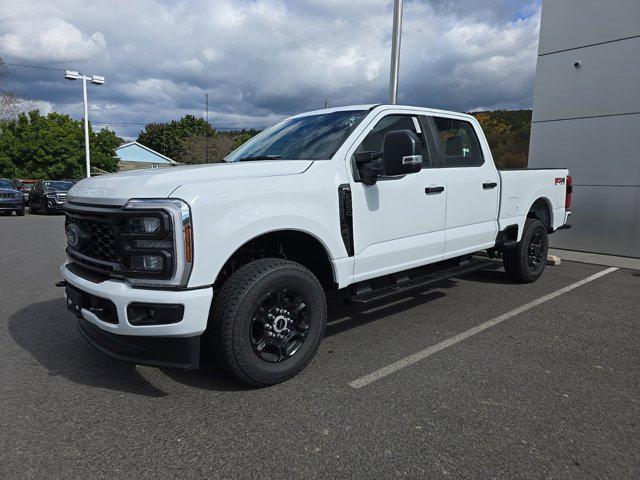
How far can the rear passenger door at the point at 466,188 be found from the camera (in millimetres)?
4512

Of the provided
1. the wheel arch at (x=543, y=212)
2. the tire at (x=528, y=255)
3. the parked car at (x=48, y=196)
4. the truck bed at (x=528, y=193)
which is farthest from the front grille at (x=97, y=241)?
the parked car at (x=48, y=196)

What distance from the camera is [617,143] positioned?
831cm

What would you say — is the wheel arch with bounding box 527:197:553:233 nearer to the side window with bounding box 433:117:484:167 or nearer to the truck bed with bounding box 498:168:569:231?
the truck bed with bounding box 498:168:569:231

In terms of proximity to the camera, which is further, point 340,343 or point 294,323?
point 340,343

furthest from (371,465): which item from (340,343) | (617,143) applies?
(617,143)

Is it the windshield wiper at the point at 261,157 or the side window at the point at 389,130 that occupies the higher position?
the side window at the point at 389,130

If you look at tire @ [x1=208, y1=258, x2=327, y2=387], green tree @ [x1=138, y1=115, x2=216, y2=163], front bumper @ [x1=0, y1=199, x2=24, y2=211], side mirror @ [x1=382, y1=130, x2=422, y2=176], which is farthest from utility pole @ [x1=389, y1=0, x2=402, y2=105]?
green tree @ [x1=138, y1=115, x2=216, y2=163]

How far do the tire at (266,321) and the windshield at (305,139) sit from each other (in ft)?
3.48

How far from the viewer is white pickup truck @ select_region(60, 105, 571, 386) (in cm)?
271

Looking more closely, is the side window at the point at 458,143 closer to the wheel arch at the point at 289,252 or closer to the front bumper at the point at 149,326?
the wheel arch at the point at 289,252

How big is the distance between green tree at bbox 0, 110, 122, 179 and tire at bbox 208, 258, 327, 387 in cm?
3836

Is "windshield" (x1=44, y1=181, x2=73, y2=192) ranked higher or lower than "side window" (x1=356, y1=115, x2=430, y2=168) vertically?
lower

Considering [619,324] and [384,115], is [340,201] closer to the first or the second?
[384,115]

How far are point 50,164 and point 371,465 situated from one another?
41.0 metres
